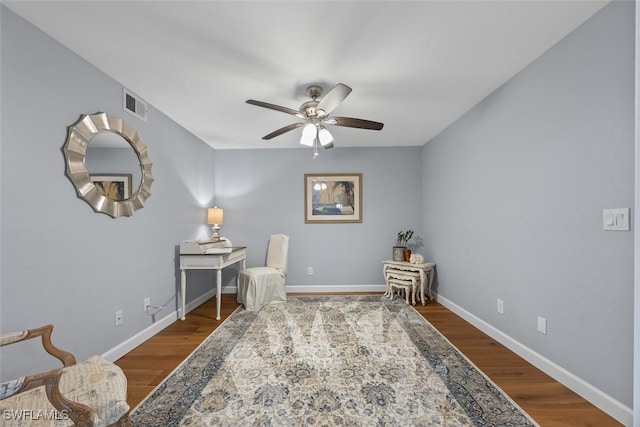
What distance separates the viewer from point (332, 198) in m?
4.49

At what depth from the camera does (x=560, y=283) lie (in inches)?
75.6

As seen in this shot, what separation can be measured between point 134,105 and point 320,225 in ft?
9.27

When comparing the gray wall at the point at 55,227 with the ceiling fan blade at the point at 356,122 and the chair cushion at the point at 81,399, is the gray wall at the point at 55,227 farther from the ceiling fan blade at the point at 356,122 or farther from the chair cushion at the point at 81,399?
the ceiling fan blade at the point at 356,122

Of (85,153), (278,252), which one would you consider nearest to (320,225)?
(278,252)

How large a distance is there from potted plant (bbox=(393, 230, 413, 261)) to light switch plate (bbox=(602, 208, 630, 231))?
2.52 metres

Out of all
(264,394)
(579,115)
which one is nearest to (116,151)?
(264,394)

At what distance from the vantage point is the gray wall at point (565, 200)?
155 cm

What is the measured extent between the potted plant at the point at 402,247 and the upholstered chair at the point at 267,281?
1.59m

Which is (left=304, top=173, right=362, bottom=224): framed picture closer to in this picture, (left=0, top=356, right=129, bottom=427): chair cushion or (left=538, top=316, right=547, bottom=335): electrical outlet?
(left=538, top=316, right=547, bottom=335): electrical outlet

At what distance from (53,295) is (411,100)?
323 cm

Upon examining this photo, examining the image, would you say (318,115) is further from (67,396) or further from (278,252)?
(67,396)

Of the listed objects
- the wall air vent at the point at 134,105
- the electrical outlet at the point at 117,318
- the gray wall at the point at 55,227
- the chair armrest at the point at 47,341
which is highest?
the wall air vent at the point at 134,105

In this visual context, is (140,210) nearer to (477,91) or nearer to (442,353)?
(442,353)

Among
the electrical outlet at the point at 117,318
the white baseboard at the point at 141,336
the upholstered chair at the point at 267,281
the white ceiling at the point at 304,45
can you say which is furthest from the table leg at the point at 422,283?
the electrical outlet at the point at 117,318
